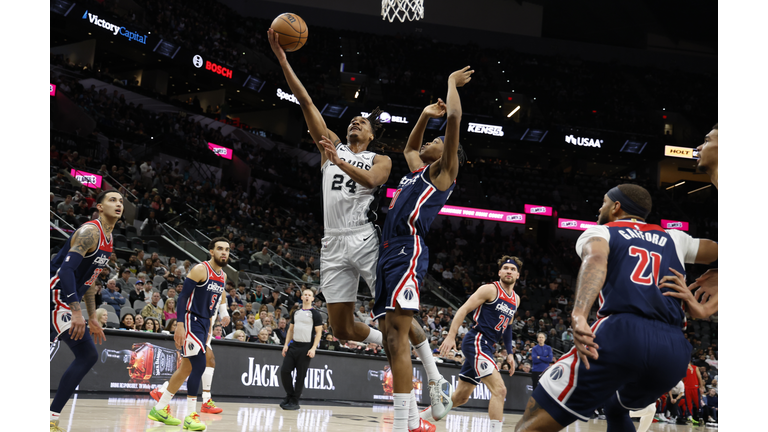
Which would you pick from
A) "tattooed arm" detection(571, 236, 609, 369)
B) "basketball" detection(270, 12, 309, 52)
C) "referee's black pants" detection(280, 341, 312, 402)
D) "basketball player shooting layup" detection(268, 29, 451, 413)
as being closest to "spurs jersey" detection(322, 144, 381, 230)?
"basketball player shooting layup" detection(268, 29, 451, 413)

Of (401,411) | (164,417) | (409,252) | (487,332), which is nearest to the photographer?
(401,411)

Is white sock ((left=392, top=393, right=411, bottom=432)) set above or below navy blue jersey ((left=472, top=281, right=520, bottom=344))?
below

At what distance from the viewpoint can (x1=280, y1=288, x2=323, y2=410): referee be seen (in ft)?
32.0

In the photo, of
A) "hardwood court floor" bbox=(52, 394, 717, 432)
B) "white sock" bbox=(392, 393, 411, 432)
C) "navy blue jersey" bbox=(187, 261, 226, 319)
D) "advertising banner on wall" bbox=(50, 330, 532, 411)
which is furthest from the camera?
"advertising banner on wall" bbox=(50, 330, 532, 411)

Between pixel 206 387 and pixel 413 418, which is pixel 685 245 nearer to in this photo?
pixel 413 418

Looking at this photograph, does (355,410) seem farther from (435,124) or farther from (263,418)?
(435,124)

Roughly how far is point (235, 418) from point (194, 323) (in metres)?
1.29

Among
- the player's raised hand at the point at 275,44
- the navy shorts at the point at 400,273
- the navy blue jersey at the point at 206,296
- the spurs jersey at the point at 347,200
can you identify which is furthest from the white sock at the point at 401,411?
the navy blue jersey at the point at 206,296

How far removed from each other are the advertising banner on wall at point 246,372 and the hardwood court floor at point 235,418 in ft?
1.03

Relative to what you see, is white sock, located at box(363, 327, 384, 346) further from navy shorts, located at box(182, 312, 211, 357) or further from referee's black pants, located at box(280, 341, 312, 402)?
referee's black pants, located at box(280, 341, 312, 402)

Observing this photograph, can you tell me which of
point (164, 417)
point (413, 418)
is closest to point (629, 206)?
point (413, 418)

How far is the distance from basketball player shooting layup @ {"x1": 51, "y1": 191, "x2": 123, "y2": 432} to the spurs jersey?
6.63ft

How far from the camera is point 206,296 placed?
7449 mm

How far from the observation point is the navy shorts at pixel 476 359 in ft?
23.6
